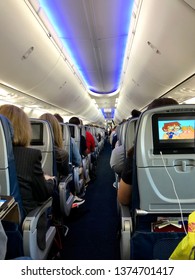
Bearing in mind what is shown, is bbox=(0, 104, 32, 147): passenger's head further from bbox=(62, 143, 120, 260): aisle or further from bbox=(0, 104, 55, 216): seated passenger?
bbox=(62, 143, 120, 260): aisle

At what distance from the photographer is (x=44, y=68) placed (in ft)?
15.2

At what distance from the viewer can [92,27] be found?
12.2ft

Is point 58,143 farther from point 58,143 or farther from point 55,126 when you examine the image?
point 55,126

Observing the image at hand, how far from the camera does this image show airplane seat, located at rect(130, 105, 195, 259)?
1.68 metres

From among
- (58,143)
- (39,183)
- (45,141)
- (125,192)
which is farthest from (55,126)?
(125,192)

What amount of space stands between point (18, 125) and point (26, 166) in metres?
0.41

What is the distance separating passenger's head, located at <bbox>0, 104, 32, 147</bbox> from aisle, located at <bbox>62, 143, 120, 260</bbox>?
5.15 ft

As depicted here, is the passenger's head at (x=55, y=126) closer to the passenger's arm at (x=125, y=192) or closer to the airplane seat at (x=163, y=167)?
the passenger's arm at (x=125, y=192)

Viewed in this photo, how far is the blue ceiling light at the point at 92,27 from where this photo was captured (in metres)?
3.10

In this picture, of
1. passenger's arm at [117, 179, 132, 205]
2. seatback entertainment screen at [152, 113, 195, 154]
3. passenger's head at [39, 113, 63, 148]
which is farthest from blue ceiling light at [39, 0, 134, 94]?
passenger's arm at [117, 179, 132, 205]

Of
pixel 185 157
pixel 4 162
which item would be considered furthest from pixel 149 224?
pixel 4 162

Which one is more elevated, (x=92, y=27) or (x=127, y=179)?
(x=92, y=27)

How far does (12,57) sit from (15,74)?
0.57m
